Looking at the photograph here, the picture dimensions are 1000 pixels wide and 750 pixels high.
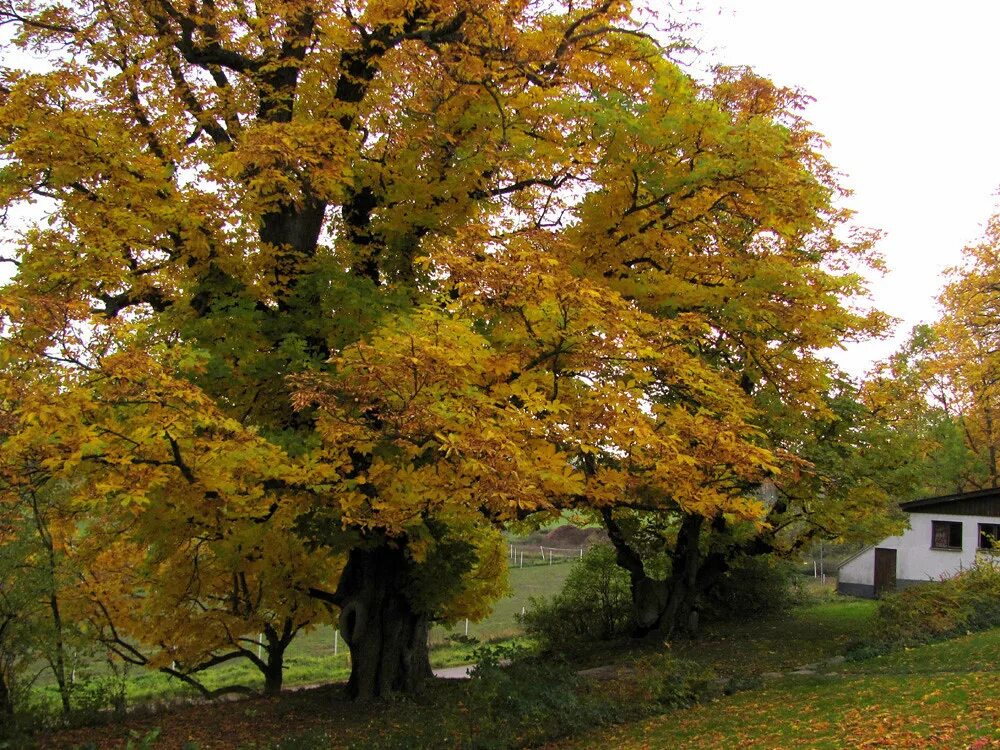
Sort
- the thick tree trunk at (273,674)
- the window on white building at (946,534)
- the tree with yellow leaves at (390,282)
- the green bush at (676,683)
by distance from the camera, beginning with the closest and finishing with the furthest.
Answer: the tree with yellow leaves at (390,282)
the green bush at (676,683)
the thick tree trunk at (273,674)
the window on white building at (946,534)

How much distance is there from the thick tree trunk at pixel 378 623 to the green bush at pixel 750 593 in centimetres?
1386

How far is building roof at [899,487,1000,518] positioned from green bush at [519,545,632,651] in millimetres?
13055

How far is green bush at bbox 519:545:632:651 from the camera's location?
2214 centimetres

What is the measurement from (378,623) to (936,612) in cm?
1255

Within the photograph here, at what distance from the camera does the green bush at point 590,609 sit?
872 inches

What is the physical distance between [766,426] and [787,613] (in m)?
13.3

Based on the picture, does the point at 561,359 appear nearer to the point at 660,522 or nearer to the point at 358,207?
the point at 358,207

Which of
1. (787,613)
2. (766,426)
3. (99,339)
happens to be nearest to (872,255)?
(766,426)

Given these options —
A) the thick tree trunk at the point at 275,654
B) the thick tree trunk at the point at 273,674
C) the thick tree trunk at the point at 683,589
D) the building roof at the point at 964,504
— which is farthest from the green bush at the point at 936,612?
the thick tree trunk at the point at 273,674

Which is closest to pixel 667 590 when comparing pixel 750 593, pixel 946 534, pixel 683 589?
pixel 683 589

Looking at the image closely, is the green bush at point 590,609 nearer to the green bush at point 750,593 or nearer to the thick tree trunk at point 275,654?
the green bush at point 750,593

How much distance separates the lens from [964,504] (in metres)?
28.4

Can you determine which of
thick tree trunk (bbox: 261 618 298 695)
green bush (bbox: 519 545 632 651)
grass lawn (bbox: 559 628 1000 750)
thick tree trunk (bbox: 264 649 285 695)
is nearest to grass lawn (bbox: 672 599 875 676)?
grass lawn (bbox: 559 628 1000 750)

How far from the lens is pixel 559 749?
9.52 metres
